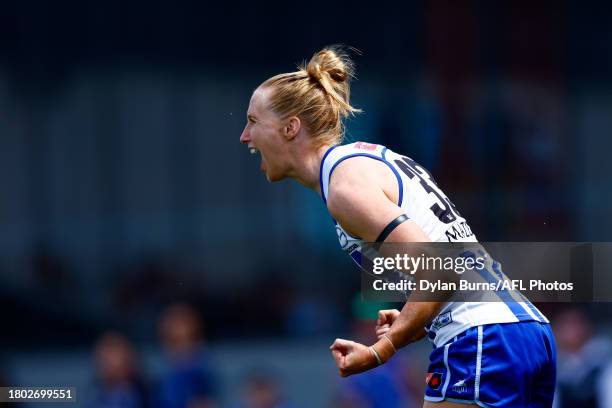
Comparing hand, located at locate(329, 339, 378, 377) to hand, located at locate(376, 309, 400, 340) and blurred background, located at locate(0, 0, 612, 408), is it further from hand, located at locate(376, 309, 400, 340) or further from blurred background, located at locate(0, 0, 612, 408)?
blurred background, located at locate(0, 0, 612, 408)

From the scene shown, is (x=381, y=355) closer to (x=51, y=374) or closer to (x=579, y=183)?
(x=51, y=374)

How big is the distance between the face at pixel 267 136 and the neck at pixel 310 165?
0.05 metres

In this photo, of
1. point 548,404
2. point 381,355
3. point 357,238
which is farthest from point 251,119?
point 548,404

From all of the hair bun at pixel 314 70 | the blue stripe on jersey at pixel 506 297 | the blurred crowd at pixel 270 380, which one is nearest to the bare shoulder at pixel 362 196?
the blue stripe on jersey at pixel 506 297

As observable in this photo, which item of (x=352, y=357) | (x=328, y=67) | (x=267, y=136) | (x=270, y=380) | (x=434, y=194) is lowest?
(x=270, y=380)

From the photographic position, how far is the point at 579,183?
10547 mm

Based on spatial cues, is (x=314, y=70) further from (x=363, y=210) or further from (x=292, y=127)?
(x=363, y=210)

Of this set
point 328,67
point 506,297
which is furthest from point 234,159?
point 506,297

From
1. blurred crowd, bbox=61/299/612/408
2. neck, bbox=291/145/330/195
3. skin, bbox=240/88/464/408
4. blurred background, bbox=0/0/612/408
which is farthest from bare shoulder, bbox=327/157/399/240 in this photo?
blurred background, bbox=0/0/612/408

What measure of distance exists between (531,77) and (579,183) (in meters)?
1.06

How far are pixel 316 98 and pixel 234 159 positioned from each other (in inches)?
252

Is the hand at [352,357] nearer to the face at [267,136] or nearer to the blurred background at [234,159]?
the face at [267,136]

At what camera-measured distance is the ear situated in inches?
152

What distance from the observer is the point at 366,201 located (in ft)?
11.4
